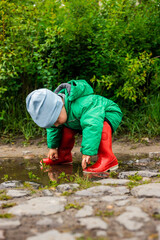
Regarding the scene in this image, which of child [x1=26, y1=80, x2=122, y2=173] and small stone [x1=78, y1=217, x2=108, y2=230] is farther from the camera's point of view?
child [x1=26, y1=80, x2=122, y2=173]

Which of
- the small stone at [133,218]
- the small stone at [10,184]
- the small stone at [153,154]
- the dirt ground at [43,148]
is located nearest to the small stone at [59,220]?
the small stone at [133,218]

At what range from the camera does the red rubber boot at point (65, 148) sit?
330 cm

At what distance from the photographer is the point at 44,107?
9.07ft

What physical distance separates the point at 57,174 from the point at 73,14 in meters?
2.68

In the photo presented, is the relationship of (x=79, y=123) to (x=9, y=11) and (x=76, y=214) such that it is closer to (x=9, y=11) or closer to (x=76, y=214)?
(x=76, y=214)

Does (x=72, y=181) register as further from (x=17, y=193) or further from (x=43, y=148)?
(x=43, y=148)

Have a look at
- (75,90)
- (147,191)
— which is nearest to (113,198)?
(147,191)

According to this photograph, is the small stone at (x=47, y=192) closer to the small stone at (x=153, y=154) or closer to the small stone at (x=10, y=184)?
the small stone at (x=10, y=184)

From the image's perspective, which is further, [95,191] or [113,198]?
[95,191]

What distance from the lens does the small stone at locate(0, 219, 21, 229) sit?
147cm

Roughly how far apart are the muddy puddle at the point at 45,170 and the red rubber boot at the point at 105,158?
89 mm

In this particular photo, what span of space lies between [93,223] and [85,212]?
0.58ft

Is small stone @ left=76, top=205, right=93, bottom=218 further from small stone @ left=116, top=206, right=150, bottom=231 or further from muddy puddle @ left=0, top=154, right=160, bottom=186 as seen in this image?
muddy puddle @ left=0, top=154, right=160, bottom=186

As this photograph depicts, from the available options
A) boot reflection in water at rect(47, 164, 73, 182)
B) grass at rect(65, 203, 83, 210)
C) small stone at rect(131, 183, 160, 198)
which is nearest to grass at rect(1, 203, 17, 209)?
grass at rect(65, 203, 83, 210)
